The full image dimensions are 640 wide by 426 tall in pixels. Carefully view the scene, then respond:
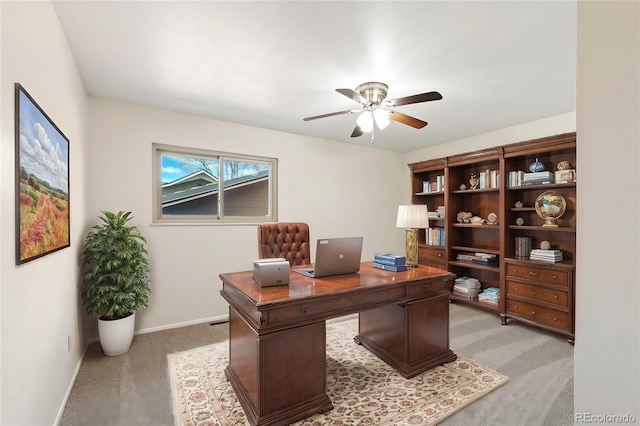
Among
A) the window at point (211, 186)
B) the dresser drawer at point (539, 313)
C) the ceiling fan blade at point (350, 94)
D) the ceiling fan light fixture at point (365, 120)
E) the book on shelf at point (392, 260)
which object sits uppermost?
the ceiling fan blade at point (350, 94)

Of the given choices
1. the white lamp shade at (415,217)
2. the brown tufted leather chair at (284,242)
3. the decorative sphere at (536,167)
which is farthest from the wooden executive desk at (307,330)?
the decorative sphere at (536,167)

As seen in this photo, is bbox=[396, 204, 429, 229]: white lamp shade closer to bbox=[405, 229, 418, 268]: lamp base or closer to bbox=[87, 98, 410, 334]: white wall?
bbox=[405, 229, 418, 268]: lamp base

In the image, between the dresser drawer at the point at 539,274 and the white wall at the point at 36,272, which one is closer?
the white wall at the point at 36,272

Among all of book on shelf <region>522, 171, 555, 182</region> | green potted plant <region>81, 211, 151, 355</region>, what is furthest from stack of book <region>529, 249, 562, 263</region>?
green potted plant <region>81, 211, 151, 355</region>

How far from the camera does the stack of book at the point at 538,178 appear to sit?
3.22 metres

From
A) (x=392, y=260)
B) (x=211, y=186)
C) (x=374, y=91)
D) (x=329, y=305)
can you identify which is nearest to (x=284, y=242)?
(x=392, y=260)

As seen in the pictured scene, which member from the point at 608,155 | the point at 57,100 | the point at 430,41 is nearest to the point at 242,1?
the point at 430,41

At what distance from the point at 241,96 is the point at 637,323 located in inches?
116

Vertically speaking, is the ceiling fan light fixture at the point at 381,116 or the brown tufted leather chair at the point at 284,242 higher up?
the ceiling fan light fixture at the point at 381,116

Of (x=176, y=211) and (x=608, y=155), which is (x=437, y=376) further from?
(x=176, y=211)

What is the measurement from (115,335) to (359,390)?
2.13 m

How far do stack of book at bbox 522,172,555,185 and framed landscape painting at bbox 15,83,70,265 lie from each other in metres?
4.23

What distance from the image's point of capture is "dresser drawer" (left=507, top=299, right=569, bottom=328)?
2918 mm

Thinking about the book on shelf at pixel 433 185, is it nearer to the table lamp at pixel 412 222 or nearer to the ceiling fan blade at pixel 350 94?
the table lamp at pixel 412 222
